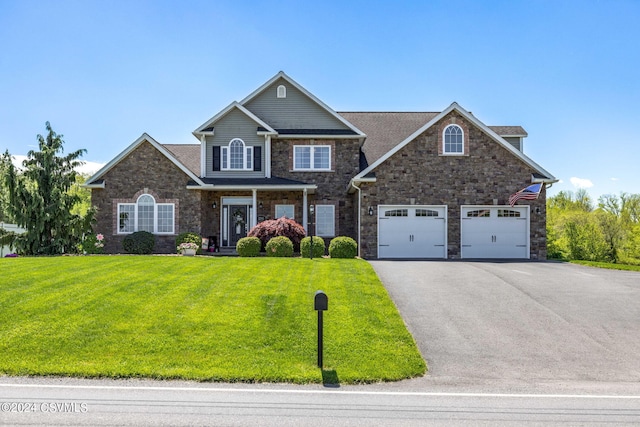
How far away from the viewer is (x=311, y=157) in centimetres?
2483

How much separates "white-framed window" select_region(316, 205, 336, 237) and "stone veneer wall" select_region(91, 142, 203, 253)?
5732 millimetres

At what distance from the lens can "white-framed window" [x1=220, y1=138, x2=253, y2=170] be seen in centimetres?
2456

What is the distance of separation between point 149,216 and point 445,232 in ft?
43.7

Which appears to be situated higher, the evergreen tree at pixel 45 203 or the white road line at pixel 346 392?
the evergreen tree at pixel 45 203

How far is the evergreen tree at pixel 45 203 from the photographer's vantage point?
861 inches

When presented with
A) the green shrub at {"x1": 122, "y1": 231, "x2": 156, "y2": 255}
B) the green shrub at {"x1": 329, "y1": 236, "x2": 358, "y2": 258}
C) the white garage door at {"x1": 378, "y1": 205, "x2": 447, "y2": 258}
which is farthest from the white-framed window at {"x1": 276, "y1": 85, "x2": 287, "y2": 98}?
the green shrub at {"x1": 122, "y1": 231, "x2": 156, "y2": 255}

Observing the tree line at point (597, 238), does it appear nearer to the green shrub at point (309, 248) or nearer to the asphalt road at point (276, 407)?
the green shrub at point (309, 248)

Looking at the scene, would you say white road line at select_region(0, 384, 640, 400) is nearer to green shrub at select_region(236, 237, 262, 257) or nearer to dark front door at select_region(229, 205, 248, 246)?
green shrub at select_region(236, 237, 262, 257)

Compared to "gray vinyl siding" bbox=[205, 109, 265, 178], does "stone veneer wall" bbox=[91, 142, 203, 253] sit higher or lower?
lower

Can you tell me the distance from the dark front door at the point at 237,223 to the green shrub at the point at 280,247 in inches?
206

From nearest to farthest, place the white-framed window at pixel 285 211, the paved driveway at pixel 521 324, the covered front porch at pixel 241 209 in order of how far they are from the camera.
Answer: the paved driveway at pixel 521 324
the covered front porch at pixel 241 209
the white-framed window at pixel 285 211

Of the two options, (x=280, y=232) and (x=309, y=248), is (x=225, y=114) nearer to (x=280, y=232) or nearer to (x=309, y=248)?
(x=280, y=232)

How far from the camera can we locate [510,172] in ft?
70.0

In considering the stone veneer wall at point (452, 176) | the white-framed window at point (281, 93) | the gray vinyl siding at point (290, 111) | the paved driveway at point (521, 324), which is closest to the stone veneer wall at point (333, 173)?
the gray vinyl siding at point (290, 111)
